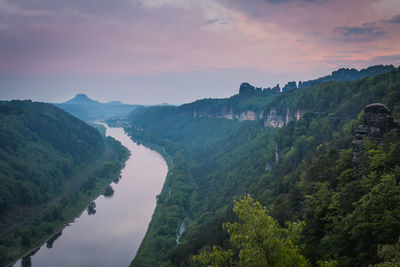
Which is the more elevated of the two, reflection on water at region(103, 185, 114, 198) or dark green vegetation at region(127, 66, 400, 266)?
dark green vegetation at region(127, 66, 400, 266)

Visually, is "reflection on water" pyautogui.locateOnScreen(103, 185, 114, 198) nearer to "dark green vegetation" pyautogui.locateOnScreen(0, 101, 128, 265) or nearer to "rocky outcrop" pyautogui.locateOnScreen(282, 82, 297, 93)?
"dark green vegetation" pyautogui.locateOnScreen(0, 101, 128, 265)

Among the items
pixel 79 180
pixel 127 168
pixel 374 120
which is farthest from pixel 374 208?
pixel 127 168

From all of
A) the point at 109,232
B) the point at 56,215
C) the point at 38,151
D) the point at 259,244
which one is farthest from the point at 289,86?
the point at 259,244

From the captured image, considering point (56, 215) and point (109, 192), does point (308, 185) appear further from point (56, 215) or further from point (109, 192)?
point (109, 192)

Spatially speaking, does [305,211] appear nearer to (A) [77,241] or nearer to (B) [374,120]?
(B) [374,120]

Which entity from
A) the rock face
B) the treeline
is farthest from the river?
the rock face

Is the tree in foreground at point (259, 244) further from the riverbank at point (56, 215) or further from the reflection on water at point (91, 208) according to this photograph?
the reflection on water at point (91, 208)
